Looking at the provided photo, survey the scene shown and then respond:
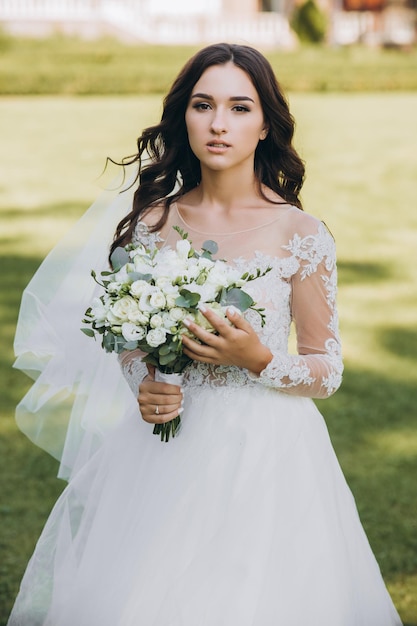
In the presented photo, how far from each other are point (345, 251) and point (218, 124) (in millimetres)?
7750

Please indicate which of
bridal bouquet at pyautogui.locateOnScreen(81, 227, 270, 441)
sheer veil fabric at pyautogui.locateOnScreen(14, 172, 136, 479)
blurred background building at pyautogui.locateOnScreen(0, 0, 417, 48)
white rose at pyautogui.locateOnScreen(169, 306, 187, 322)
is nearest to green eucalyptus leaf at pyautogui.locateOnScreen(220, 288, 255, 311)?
bridal bouquet at pyautogui.locateOnScreen(81, 227, 270, 441)

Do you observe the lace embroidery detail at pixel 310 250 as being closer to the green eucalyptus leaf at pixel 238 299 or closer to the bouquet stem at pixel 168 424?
the green eucalyptus leaf at pixel 238 299

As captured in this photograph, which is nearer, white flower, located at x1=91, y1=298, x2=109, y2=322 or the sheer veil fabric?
white flower, located at x1=91, y1=298, x2=109, y2=322

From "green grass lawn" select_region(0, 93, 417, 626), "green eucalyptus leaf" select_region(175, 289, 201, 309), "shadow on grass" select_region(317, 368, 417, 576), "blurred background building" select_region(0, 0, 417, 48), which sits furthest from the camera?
"blurred background building" select_region(0, 0, 417, 48)

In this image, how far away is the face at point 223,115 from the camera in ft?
10.1

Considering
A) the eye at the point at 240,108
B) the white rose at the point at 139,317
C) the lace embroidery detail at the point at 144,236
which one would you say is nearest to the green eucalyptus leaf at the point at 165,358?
the white rose at the point at 139,317

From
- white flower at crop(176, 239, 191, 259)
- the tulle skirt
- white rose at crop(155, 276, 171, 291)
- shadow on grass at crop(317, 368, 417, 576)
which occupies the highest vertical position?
white flower at crop(176, 239, 191, 259)

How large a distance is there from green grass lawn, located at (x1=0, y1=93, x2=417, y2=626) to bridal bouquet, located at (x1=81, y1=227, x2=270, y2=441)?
3.95 ft

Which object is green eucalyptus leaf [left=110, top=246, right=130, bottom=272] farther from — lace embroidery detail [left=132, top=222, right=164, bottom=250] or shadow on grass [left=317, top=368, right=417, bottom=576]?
shadow on grass [left=317, top=368, right=417, bottom=576]

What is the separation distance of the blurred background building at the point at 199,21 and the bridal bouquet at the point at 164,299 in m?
29.6

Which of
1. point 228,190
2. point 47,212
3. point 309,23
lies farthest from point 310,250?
point 309,23

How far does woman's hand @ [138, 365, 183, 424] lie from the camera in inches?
118

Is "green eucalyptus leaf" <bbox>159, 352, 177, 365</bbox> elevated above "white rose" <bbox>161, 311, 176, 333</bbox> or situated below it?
below

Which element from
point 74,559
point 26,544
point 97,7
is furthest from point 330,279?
point 97,7
